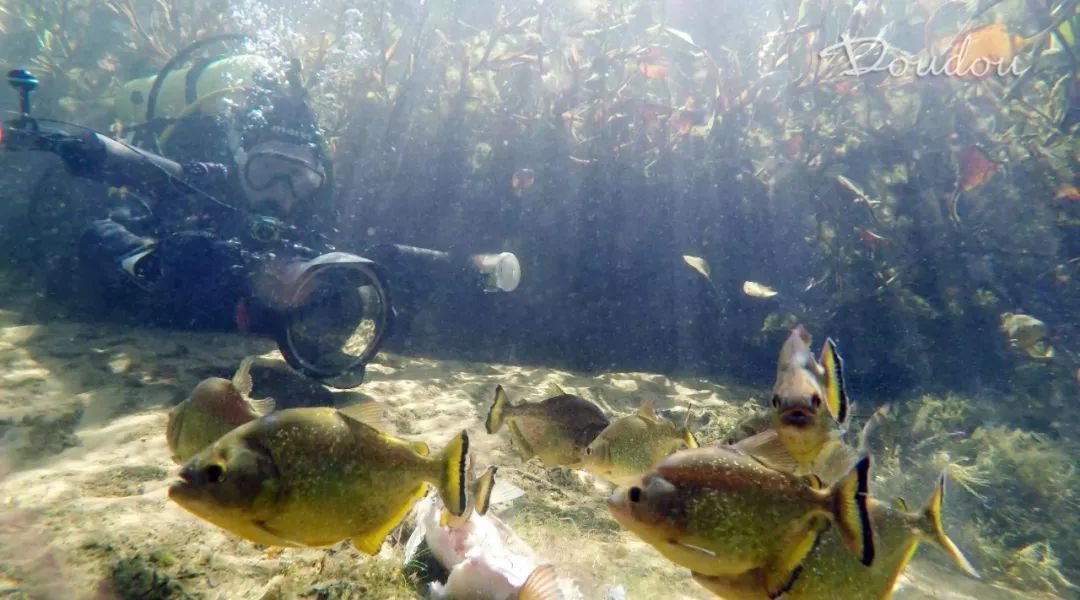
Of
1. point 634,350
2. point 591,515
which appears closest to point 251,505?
point 591,515

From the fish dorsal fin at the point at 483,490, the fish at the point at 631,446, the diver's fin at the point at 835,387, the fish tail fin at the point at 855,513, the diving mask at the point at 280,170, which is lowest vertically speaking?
the fish dorsal fin at the point at 483,490

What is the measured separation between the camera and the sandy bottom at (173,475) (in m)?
2.33

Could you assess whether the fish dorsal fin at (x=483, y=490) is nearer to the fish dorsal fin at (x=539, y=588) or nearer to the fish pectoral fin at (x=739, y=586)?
the fish dorsal fin at (x=539, y=588)

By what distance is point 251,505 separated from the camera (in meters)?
1.47

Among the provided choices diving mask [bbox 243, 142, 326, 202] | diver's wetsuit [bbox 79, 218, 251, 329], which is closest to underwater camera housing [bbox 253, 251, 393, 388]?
→ diver's wetsuit [bbox 79, 218, 251, 329]

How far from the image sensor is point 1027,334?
294 inches

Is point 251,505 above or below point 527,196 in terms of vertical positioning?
below

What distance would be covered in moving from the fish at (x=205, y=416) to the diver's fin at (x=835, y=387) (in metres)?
2.48

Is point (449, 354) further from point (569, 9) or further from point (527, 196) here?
point (569, 9)

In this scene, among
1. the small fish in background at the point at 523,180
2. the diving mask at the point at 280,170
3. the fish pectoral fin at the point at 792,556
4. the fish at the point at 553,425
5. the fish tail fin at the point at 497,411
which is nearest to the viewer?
the fish pectoral fin at the point at 792,556

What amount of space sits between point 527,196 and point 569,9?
4.99 meters

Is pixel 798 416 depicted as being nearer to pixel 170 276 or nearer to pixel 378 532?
pixel 378 532

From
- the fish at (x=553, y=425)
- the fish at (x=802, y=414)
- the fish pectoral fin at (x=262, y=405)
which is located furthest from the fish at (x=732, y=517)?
the fish pectoral fin at (x=262, y=405)

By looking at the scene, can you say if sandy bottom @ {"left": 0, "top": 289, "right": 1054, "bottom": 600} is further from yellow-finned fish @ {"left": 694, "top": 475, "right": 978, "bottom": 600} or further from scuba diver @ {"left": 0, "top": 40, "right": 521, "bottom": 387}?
yellow-finned fish @ {"left": 694, "top": 475, "right": 978, "bottom": 600}
